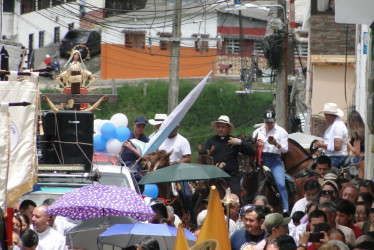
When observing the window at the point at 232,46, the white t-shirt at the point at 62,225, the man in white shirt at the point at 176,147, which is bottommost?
the white t-shirt at the point at 62,225

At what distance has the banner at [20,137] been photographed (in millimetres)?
10344

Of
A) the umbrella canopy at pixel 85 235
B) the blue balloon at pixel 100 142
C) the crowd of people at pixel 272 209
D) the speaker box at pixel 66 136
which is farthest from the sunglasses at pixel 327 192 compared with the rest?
the blue balloon at pixel 100 142

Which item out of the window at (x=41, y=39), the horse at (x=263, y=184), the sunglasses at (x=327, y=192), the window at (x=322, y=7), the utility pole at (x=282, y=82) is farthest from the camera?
the window at (x=41, y=39)

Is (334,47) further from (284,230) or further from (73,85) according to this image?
(284,230)

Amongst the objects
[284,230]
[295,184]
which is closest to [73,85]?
[295,184]

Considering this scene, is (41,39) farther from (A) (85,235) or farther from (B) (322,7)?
(A) (85,235)

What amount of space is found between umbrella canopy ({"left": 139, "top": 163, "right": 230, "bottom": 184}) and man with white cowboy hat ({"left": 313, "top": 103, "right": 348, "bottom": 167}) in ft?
8.29

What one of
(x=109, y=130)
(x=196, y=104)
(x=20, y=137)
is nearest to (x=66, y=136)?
(x=109, y=130)

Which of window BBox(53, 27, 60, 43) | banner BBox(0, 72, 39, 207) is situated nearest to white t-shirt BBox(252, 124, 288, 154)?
banner BBox(0, 72, 39, 207)

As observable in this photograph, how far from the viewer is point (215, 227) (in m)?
10.9

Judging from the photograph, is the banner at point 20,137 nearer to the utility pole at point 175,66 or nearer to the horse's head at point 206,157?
the horse's head at point 206,157

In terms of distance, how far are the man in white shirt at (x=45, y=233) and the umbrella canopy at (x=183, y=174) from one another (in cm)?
346

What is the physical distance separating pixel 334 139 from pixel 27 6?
42581 mm

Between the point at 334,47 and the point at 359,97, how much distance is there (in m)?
7.73
